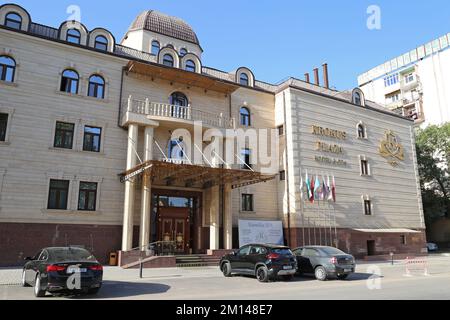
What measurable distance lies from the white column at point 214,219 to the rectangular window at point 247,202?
3047mm

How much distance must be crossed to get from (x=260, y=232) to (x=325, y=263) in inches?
371

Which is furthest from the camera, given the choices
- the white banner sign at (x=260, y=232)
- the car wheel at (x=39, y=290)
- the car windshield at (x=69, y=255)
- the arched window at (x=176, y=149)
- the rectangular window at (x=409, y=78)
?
the rectangular window at (x=409, y=78)

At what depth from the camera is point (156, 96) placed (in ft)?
79.4

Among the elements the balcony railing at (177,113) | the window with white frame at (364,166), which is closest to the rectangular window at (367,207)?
the window with white frame at (364,166)

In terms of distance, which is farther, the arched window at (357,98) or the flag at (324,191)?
the arched window at (357,98)

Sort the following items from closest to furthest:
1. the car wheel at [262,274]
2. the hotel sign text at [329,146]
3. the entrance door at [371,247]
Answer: the car wheel at [262,274]
the hotel sign text at [329,146]
the entrance door at [371,247]

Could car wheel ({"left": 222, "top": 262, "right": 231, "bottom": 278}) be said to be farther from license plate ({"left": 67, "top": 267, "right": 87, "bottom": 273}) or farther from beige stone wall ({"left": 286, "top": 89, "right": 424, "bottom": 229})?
beige stone wall ({"left": 286, "top": 89, "right": 424, "bottom": 229})

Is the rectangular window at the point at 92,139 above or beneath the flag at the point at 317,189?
above

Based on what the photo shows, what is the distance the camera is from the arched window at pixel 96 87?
73.0 feet

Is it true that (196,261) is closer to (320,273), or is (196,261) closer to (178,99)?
(320,273)

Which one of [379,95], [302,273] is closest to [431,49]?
[379,95]

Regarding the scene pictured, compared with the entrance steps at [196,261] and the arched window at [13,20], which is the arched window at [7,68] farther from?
the entrance steps at [196,261]

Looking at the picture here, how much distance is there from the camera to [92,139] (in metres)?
21.7
